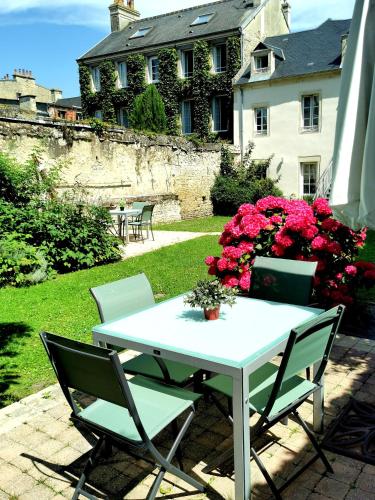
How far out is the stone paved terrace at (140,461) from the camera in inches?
99.0

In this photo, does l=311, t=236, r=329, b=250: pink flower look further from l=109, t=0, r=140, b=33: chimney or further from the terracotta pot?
l=109, t=0, r=140, b=33: chimney

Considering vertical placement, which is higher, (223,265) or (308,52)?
(308,52)

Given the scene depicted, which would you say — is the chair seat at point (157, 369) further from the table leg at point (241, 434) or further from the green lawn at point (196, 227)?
the green lawn at point (196, 227)

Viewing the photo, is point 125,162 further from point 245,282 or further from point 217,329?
point 217,329

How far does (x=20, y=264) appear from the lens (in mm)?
7719

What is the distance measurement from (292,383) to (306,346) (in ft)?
1.50

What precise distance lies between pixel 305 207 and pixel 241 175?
15.3 meters

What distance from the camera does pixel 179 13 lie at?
25266mm

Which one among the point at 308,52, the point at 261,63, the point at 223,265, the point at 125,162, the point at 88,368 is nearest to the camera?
the point at 88,368

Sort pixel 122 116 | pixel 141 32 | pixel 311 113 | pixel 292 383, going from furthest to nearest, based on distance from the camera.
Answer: pixel 122 116
pixel 141 32
pixel 311 113
pixel 292 383

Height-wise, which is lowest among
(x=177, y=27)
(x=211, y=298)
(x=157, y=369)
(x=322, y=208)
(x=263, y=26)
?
(x=157, y=369)

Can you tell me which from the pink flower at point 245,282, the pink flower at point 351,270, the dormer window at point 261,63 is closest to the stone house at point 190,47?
the dormer window at point 261,63

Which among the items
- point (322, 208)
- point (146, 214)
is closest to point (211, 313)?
point (322, 208)

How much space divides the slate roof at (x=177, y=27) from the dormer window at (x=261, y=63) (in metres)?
2.35
